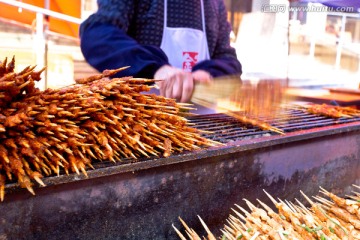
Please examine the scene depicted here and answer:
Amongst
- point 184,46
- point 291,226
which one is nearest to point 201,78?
point 184,46

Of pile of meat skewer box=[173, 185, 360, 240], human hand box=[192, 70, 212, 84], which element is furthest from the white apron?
pile of meat skewer box=[173, 185, 360, 240]

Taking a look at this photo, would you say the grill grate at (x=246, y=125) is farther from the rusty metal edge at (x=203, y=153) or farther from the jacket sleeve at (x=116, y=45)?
the jacket sleeve at (x=116, y=45)

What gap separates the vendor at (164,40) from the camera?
3111mm

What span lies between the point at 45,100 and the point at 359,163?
2859 millimetres

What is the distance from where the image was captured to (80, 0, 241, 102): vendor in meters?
3.11

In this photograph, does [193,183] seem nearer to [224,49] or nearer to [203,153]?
[203,153]

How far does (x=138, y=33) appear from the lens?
11.9ft

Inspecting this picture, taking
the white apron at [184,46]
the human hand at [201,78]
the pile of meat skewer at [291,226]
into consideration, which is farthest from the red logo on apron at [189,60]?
the pile of meat skewer at [291,226]

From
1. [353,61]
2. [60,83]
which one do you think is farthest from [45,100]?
[353,61]

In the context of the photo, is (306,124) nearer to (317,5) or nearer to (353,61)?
(317,5)

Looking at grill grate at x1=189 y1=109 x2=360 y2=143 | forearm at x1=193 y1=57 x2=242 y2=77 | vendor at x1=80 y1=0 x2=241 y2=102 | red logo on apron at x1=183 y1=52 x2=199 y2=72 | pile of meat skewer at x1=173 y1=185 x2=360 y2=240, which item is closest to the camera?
pile of meat skewer at x1=173 y1=185 x2=360 y2=240

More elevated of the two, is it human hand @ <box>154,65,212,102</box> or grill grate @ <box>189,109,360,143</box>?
human hand @ <box>154,65,212,102</box>

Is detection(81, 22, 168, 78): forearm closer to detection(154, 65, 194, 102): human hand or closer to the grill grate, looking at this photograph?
detection(154, 65, 194, 102): human hand

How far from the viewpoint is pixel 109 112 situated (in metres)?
1.87
